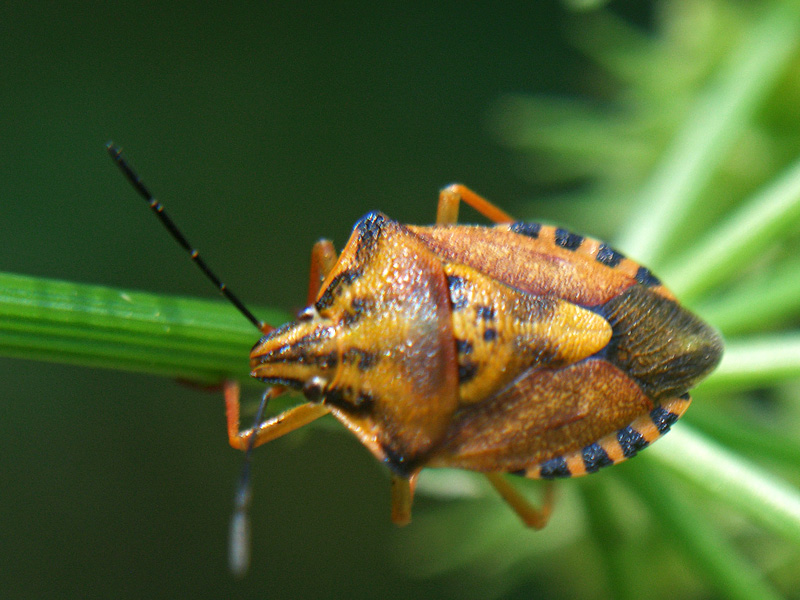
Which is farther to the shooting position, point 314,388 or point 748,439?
point 748,439

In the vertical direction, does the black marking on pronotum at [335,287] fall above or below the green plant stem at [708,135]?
below

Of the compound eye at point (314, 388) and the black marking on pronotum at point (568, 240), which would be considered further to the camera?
the black marking on pronotum at point (568, 240)

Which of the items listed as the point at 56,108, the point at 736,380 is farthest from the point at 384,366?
the point at 56,108

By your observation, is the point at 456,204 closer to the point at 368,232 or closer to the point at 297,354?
the point at 368,232

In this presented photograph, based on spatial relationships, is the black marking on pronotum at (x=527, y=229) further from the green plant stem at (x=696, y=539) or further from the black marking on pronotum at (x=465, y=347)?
the green plant stem at (x=696, y=539)

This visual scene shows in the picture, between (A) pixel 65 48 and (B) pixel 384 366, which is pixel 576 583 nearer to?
(B) pixel 384 366

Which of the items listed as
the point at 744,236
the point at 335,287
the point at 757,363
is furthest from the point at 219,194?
the point at 757,363

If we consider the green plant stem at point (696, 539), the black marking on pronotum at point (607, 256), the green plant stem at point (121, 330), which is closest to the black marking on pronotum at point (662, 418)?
the green plant stem at point (696, 539)

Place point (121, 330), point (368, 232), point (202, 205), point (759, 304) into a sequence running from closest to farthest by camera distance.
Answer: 1. point (121, 330)
2. point (368, 232)
3. point (759, 304)
4. point (202, 205)
